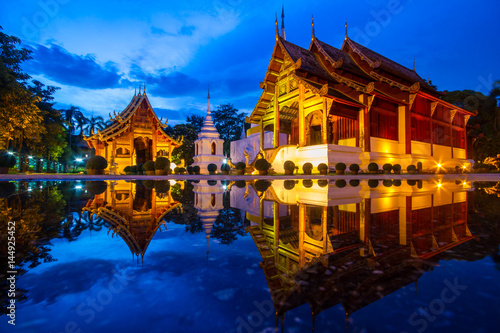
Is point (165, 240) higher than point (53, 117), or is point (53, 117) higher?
point (53, 117)

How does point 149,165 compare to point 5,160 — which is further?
point 149,165

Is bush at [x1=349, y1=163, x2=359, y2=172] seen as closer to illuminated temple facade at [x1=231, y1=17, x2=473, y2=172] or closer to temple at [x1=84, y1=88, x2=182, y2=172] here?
illuminated temple facade at [x1=231, y1=17, x2=473, y2=172]

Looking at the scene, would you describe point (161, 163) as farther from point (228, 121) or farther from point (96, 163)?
point (228, 121)

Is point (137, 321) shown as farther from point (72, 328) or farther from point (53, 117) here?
point (53, 117)

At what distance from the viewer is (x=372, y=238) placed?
7.41 ft

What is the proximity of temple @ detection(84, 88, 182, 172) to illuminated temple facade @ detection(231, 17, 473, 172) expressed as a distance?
1045 cm

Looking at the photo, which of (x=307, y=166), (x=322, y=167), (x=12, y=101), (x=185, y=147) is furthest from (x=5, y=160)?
(x=322, y=167)

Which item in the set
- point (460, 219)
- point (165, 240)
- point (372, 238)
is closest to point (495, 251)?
point (372, 238)

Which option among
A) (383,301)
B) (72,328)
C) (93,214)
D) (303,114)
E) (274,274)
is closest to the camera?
(72,328)

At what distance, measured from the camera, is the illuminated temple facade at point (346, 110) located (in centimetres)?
1759

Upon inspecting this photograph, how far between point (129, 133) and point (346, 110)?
19833 mm

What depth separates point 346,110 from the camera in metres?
18.0

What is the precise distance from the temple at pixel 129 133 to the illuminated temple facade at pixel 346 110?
10.4m

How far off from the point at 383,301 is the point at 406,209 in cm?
318
